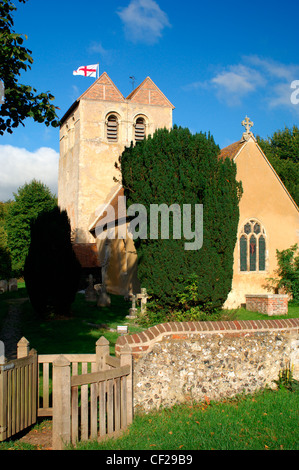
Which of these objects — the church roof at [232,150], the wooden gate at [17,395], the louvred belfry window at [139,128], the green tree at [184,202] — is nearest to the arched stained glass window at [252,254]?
the church roof at [232,150]

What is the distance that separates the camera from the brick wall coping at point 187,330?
21.6ft

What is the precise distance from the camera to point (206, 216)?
1357cm

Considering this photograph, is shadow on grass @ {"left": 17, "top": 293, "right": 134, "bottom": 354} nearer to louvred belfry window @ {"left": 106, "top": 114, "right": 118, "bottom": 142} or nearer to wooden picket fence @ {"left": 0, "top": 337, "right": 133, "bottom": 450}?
wooden picket fence @ {"left": 0, "top": 337, "right": 133, "bottom": 450}

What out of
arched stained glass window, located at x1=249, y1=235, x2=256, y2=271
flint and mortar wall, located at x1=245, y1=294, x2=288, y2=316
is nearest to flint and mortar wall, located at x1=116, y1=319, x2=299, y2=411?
flint and mortar wall, located at x1=245, y1=294, x2=288, y2=316

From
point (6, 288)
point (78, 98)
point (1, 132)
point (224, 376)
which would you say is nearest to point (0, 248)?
point (6, 288)

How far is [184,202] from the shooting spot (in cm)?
1345

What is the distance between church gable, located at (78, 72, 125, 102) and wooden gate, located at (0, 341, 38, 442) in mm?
28380

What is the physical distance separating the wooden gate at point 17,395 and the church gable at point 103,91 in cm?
2838

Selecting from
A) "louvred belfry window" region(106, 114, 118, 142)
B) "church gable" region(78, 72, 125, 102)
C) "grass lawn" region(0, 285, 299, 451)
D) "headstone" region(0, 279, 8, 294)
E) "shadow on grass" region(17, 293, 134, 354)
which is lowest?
"grass lawn" region(0, 285, 299, 451)

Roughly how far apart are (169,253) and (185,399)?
21.5ft

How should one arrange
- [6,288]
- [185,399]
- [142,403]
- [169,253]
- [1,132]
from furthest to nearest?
[6,288] → [169,253] → [1,132] → [185,399] → [142,403]

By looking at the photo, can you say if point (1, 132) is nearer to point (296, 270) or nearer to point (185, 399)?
point (185, 399)

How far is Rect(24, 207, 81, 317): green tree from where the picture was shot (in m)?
15.5

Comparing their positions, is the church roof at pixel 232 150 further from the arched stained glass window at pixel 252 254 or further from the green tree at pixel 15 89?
the green tree at pixel 15 89
